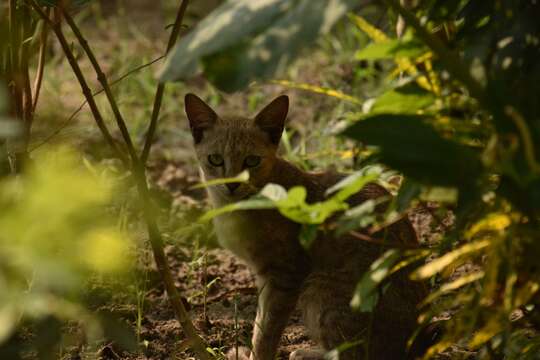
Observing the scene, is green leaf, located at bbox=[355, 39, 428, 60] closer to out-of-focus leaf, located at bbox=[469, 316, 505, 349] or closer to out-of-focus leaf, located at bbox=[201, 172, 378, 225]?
out-of-focus leaf, located at bbox=[201, 172, 378, 225]

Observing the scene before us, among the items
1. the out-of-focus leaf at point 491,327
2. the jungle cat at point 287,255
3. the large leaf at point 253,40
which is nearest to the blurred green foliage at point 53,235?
the large leaf at point 253,40

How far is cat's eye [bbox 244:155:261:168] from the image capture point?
3.71 metres

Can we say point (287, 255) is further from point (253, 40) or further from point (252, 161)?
point (253, 40)

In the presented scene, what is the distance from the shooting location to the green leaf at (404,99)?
1.83 m

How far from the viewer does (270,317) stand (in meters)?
3.32

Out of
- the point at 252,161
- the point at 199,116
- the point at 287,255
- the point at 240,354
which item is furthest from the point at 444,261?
the point at 199,116

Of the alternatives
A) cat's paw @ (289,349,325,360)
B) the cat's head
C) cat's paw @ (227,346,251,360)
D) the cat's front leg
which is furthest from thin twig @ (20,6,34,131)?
cat's paw @ (289,349,325,360)

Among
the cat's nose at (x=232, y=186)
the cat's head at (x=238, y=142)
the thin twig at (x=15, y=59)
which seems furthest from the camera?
the cat's head at (x=238, y=142)

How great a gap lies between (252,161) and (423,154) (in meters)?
2.38

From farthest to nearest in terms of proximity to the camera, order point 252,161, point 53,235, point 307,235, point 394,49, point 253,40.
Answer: point 252,161 < point 307,235 < point 394,49 < point 253,40 < point 53,235

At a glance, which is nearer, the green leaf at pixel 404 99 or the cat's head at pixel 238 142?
the green leaf at pixel 404 99

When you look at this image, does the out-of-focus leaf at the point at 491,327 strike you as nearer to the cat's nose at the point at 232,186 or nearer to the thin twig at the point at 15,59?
the thin twig at the point at 15,59

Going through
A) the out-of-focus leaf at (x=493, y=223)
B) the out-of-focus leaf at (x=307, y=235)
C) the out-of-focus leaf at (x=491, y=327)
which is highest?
the out-of-focus leaf at (x=307, y=235)

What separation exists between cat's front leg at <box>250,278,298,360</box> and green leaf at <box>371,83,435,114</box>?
1.57m
